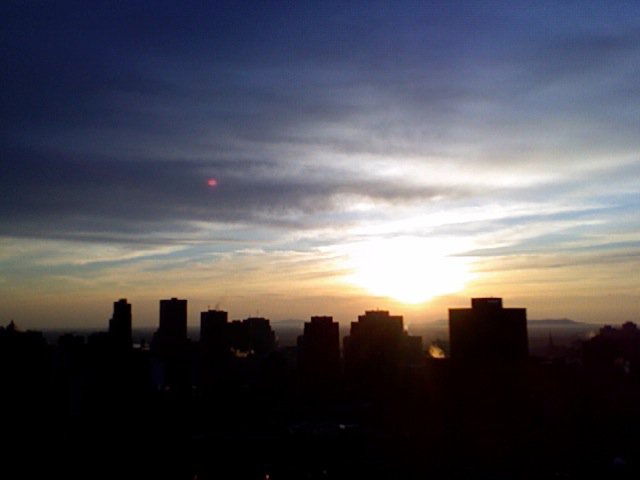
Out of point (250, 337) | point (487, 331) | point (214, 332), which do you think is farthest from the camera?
point (250, 337)

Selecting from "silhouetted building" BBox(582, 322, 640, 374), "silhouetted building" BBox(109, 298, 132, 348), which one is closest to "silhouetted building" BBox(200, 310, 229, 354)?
"silhouetted building" BBox(109, 298, 132, 348)

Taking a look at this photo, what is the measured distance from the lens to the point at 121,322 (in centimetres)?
10244

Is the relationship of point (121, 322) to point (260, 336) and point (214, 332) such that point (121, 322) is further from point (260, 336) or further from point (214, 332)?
point (260, 336)

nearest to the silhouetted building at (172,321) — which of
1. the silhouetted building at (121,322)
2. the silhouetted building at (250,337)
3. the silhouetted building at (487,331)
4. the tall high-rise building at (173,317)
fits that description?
the tall high-rise building at (173,317)

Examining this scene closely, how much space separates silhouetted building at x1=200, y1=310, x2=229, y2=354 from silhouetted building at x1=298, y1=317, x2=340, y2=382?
930 inches

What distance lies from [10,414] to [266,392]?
50.9 m

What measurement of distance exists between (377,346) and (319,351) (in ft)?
66.0

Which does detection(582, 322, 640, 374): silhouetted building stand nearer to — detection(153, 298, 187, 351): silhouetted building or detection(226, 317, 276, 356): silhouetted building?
detection(226, 317, 276, 356): silhouetted building

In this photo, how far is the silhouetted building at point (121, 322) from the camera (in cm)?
10031

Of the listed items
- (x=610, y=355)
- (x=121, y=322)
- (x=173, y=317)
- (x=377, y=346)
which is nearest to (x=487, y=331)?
(x=610, y=355)

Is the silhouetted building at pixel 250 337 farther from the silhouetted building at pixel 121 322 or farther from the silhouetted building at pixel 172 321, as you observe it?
the silhouetted building at pixel 121 322

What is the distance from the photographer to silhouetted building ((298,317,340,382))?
122938 millimetres

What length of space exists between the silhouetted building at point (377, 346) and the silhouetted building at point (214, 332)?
2904 cm

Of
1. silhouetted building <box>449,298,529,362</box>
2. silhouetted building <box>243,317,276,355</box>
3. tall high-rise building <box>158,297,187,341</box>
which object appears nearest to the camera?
silhouetted building <box>449,298,529,362</box>
